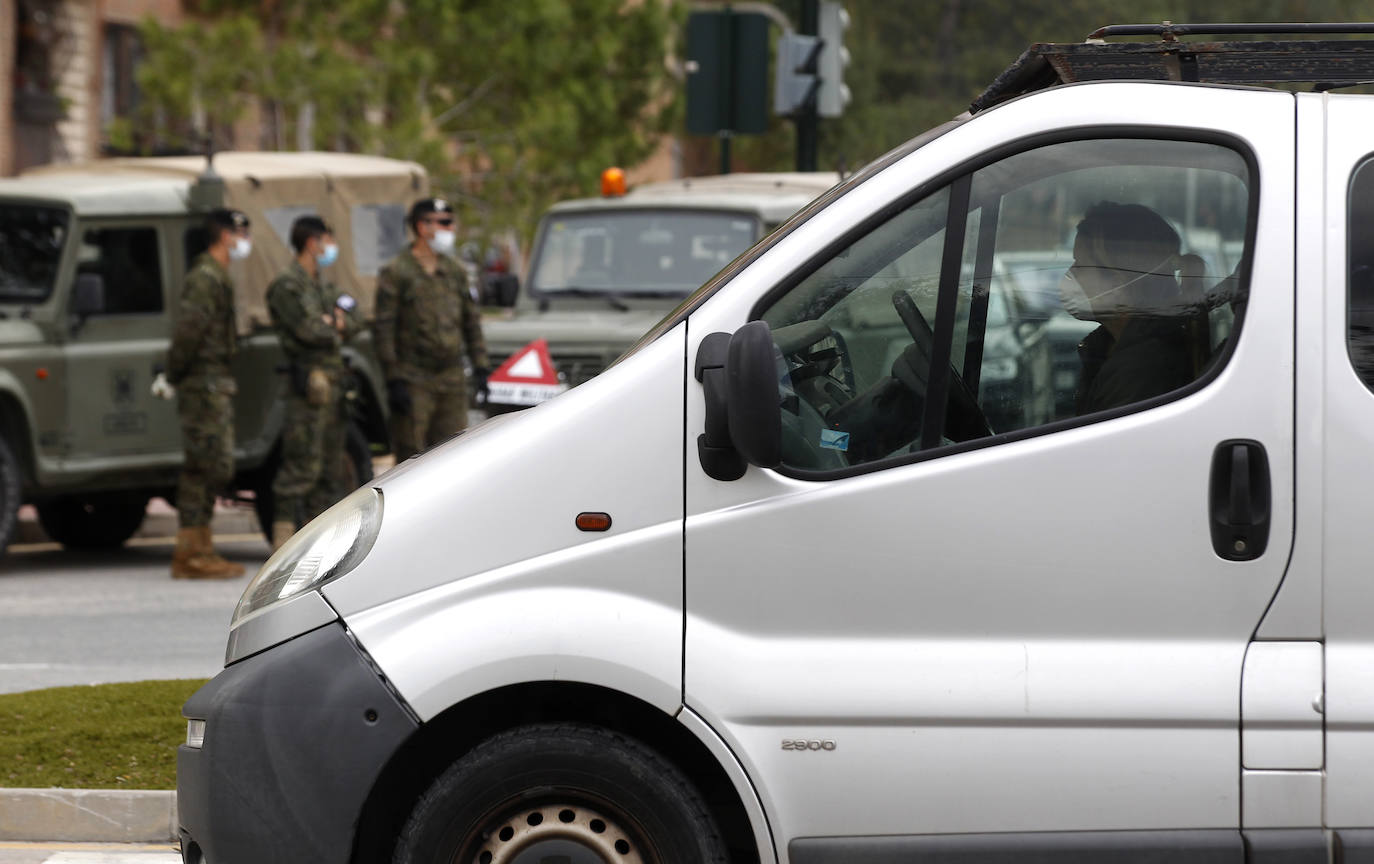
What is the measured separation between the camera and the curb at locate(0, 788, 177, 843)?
18.5ft

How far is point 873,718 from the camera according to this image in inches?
150

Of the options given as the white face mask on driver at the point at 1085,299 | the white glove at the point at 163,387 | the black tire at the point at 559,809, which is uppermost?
the white face mask on driver at the point at 1085,299

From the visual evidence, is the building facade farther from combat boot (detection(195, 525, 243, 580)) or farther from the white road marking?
the white road marking

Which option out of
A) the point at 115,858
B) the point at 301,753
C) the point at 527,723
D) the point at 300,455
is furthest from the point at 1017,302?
the point at 300,455

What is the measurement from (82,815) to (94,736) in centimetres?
74

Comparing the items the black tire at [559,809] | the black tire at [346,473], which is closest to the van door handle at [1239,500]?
the black tire at [559,809]

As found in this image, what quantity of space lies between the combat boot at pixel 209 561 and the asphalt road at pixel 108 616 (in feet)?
0.22

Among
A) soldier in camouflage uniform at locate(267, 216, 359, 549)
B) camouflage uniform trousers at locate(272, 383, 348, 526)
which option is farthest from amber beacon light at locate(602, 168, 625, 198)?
camouflage uniform trousers at locate(272, 383, 348, 526)

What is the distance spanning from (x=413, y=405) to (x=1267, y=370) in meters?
8.15

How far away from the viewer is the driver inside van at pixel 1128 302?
12.7ft

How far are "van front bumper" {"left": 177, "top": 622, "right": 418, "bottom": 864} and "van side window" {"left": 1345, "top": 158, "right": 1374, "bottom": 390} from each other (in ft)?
6.51

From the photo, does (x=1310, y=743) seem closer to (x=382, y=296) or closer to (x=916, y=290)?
(x=916, y=290)

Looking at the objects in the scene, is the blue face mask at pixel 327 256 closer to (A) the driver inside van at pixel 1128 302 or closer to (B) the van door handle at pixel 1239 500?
(A) the driver inside van at pixel 1128 302

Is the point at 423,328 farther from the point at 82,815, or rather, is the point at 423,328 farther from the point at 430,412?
the point at 82,815
